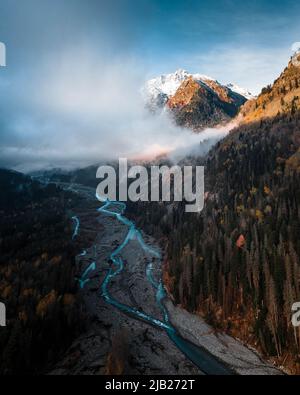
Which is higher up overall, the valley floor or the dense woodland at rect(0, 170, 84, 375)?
the dense woodland at rect(0, 170, 84, 375)

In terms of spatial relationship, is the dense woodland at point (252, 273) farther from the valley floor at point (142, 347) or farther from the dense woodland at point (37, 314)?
the dense woodland at point (37, 314)

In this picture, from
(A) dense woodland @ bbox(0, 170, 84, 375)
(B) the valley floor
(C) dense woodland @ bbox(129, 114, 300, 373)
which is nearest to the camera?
(B) the valley floor

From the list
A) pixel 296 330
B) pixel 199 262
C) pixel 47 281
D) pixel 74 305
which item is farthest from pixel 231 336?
pixel 47 281

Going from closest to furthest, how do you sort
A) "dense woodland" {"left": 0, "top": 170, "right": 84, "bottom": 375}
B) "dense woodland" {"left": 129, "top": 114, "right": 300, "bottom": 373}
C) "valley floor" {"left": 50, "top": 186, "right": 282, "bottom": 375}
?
"valley floor" {"left": 50, "top": 186, "right": 282, "bottom": 375} < "dense woodland" {"left": 0, "top": 170, "right": 84, "bottom": 375} < "dense woodland" {"left": 129, "top": 114, "right": 300, "bottom": 373}

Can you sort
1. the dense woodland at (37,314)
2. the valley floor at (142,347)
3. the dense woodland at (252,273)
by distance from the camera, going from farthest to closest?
the dense woodland at (252,273) < the dense woodland at (37,314) < the valley floor at (142,347)

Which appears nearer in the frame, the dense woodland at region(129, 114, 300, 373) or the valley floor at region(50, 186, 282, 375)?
the valley floor at region(50, 186, 282, 375)

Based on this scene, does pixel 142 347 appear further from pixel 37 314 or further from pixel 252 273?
pixel 252 273

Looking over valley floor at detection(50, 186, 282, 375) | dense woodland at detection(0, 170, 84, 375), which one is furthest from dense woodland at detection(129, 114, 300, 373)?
dense woodland at detection(0, 170, 84, 375)

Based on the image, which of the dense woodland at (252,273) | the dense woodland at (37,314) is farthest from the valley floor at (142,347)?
the dense woodland at (252,273)

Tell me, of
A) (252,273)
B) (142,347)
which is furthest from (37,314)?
(252,273)

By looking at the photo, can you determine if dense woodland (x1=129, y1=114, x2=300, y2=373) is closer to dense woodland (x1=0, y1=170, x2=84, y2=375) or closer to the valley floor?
the valley floor
